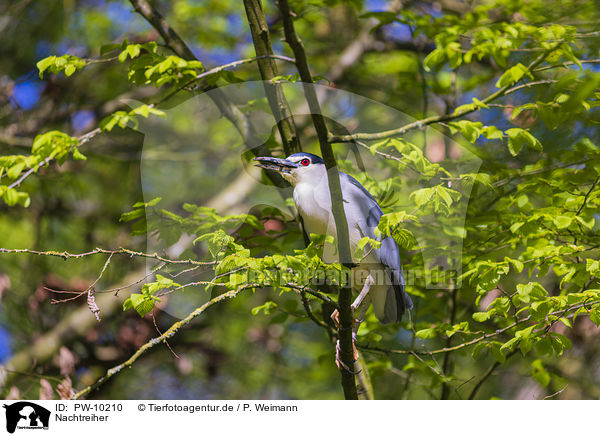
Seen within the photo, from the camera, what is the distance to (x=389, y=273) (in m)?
0.99

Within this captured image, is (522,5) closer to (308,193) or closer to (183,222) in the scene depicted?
(308,193)

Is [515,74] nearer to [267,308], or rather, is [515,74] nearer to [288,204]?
[288,204]

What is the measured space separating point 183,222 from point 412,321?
561mm

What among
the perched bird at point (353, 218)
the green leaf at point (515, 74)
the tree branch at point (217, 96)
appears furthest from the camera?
the tree branch at point (217, 96)

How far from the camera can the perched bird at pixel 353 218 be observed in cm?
84

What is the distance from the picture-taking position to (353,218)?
0.86 metres

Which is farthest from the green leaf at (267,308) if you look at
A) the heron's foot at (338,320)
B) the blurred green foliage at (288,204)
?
the heron's foot at (338,320)

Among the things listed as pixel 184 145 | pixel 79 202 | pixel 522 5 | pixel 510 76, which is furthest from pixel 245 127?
pixel 79 202

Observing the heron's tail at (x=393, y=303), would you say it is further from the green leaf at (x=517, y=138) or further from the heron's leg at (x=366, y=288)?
the green leaf at (x=517, y=138)

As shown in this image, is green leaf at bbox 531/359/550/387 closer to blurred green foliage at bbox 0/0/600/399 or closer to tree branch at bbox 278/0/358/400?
blurred green foliage at bbox 0/0/600/399

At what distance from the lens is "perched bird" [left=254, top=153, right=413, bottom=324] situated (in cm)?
84
